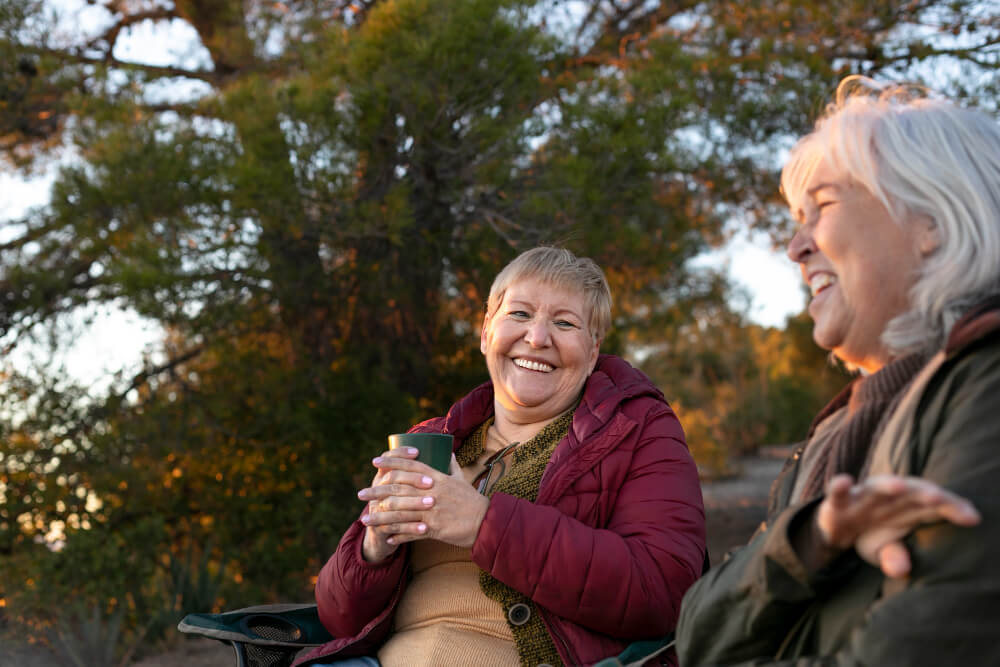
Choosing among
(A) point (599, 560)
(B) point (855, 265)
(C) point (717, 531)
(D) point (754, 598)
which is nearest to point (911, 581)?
(D) point (754, 598)

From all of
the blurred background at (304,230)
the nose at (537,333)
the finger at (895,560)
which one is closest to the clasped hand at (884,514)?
the finger at (895,560)

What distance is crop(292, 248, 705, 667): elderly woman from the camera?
2.00 metres

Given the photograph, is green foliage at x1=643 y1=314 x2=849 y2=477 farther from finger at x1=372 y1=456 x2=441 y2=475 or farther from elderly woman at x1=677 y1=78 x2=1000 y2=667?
elderly woman at x1=677 y1=78 x2=1000 y2=667

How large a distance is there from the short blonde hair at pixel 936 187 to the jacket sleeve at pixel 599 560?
2.81 ft

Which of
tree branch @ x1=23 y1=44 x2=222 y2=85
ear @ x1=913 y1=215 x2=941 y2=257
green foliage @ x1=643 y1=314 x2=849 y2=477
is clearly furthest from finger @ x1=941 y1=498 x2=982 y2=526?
green foliage @ x1=643 y1=314 x2=849 y2=477

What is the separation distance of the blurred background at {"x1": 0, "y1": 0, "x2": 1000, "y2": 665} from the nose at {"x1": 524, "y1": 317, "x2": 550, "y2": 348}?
105 inches

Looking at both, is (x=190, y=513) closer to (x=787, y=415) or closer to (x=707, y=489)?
(x=707, y=489)

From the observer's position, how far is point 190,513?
5938 millimetres

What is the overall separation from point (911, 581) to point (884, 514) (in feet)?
0.32

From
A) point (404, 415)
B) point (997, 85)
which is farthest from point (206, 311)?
point (997, 85)

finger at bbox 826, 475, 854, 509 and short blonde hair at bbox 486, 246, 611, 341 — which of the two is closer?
finger at bbox 826, 475, 854, 509

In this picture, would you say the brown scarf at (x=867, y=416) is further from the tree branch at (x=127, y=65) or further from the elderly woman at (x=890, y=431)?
the tree branch at (x=127, y=65)

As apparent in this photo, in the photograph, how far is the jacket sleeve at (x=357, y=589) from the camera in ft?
7.32

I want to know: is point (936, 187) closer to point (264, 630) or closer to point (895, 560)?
point (895, 560)
